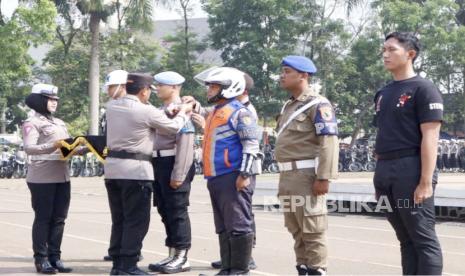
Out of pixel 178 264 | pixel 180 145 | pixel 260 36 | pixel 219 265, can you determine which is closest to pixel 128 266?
pixel 178 264

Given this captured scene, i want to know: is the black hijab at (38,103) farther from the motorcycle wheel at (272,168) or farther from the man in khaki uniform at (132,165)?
the motorcycle wheel at (272,168)

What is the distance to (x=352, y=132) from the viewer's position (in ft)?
160

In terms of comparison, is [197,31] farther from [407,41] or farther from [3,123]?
[407,41]

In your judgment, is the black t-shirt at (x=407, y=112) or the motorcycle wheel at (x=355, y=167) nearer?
the black t-shirt at (x=407, y=112)

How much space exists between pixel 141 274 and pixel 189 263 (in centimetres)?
126

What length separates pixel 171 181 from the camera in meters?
8.44

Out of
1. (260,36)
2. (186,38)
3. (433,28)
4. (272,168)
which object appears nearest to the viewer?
(272,168)

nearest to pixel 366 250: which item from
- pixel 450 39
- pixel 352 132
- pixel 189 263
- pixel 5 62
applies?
pixel 189 263

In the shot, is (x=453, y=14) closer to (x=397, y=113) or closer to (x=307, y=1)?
(x=307, y=1)

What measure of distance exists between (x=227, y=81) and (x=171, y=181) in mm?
1506

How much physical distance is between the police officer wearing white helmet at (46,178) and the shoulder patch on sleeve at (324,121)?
2.99 m

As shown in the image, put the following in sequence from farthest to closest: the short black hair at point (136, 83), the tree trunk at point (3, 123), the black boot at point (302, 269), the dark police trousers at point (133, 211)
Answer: the tree trunk at point (3, 123) < the short black hair at point (136, 83) < the dark police trousers at point (133, 211) < the black boot at point (302, 269)

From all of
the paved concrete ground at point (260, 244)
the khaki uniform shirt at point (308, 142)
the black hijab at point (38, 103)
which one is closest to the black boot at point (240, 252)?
the khaki uniform shirt at point (308, 142)

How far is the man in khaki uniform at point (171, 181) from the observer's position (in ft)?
27.9
